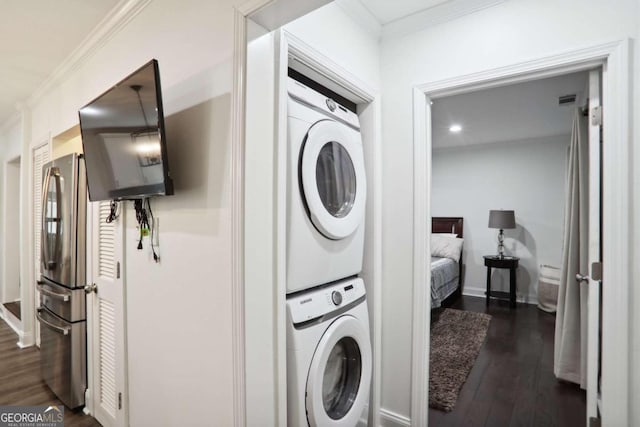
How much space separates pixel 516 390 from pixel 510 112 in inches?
115

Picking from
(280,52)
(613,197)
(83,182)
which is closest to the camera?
(280,52)

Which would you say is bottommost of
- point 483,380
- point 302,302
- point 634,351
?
point 483,380

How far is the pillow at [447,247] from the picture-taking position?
4945mm

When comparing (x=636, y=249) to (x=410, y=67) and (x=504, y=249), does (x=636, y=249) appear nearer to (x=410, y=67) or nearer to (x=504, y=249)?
(x=410, y=67)

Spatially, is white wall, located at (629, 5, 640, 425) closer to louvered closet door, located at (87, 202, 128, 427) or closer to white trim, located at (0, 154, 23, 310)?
louvered closet door, located at (87, 202, 128, 427)

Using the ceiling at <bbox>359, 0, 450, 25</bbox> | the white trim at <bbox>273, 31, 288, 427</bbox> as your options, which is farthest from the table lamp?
the white trim at <bbox>273, 31, 288, 427</bbox>

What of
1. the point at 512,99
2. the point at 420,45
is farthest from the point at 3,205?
the point at 512,99

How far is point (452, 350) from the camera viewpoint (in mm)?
3031

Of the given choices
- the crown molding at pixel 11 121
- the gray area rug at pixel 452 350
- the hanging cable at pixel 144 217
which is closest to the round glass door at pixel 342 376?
the gray area rug at pixel 452 350

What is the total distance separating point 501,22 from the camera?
5.21ft

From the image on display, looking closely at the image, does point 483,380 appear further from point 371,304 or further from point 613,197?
point 613,197

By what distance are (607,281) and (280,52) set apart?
172 cm

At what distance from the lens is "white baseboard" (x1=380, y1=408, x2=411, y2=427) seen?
1.81 m

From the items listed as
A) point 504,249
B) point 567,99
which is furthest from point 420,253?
point 504,249
